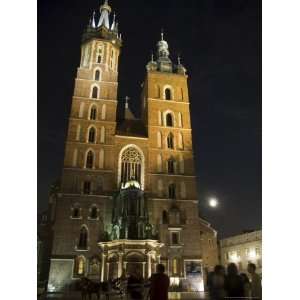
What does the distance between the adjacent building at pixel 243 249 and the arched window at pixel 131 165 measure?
17.4 feet

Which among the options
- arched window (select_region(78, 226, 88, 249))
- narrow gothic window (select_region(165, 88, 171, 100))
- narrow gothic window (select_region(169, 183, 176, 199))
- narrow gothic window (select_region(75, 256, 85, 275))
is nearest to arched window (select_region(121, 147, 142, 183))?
narrow gothic window (select_region(169, 183, 176, 199))

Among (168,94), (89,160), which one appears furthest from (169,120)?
(89,160)

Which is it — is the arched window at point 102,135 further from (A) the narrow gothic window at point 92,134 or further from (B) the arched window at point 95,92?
(B) the arched window at point 95,92

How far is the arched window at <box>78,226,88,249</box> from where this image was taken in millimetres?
14844

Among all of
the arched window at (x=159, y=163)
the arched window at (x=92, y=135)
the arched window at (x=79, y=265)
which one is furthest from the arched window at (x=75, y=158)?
the arched window at (x=79, y=265)

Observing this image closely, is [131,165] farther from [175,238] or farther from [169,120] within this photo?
[175,238]

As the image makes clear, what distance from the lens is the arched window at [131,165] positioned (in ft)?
54.2

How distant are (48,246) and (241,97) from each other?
1088 cm

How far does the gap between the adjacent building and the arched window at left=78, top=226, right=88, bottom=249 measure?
6.28 m

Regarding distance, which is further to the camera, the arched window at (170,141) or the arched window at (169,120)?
the arched window at (169,120)

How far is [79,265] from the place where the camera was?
14.5 meters

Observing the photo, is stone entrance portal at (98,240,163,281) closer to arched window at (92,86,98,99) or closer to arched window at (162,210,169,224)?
arched window at (162,210,169,224)

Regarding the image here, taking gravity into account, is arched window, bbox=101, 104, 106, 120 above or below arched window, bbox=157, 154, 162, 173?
above
